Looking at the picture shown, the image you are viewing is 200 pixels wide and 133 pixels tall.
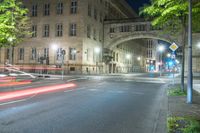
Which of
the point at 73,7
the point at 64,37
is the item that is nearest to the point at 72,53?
the point at 64,37

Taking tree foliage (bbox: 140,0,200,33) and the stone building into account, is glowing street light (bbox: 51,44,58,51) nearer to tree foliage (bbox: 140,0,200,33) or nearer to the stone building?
the stone building

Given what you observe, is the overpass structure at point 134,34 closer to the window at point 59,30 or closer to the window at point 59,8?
the window at point 59,30

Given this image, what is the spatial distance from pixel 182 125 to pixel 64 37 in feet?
145

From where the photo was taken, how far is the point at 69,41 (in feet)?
158

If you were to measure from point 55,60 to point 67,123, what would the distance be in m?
42.9

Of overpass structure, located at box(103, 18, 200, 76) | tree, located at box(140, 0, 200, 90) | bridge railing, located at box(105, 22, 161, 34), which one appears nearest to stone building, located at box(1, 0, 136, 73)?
overpass structure, located at box(103, 18, 200, 76)

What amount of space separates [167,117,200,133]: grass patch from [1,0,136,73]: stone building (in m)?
39.5

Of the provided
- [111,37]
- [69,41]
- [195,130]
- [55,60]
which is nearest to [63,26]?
[69,41]

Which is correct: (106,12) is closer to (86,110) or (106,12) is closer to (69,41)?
(69,41)

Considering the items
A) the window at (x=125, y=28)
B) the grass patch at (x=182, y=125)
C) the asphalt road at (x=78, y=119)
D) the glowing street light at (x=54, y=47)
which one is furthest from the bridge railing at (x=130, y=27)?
the grass patch at (x=182, y=125)

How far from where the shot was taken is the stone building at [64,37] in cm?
4725

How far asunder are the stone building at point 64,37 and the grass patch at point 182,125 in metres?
39.5

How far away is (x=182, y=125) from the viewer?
238 inches

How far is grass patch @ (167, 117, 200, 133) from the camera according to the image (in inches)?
214
